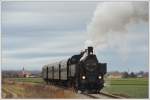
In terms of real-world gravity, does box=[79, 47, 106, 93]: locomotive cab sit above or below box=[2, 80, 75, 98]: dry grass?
above

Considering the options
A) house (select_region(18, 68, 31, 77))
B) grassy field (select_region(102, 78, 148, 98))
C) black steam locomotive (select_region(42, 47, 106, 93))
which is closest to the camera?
grassy field (select_region(102, 78, 148, 98))

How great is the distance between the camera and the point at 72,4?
11484 millimetres

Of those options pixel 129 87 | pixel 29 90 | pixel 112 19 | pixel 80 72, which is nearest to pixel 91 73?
pixel 80 72

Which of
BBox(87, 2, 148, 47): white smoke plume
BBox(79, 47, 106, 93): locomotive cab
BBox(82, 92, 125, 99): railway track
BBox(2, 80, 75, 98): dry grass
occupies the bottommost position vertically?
BBox(82, 92, 125, 99): railway track

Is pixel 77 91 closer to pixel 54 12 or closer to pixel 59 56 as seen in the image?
pixel 59 56

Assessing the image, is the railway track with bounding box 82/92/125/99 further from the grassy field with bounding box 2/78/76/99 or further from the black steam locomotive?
the grassy field with bounding box 2/78/76/99

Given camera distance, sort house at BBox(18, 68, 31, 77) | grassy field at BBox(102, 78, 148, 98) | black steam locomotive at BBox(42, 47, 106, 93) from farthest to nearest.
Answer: black steam locomotive at BBox(42, 47, 106, 93), house at BBox(18, 68, 31, 77), grassy field at BBox(102, 78, 148, 98)

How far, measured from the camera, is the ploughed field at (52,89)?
11.4m

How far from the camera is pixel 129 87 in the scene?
11.4 m

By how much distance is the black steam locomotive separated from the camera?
1160 centimetres

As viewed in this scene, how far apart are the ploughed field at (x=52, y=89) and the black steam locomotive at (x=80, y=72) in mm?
170

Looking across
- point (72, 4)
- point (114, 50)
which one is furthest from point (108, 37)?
point (72, 4)

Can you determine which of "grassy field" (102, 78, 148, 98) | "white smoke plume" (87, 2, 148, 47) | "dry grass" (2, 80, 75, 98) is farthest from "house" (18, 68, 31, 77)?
"grassy field" (102, 78, 148, 98)

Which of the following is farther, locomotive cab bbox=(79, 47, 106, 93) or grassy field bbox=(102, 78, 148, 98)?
locomotive cab bbox=(79, 47, 106, 93)
